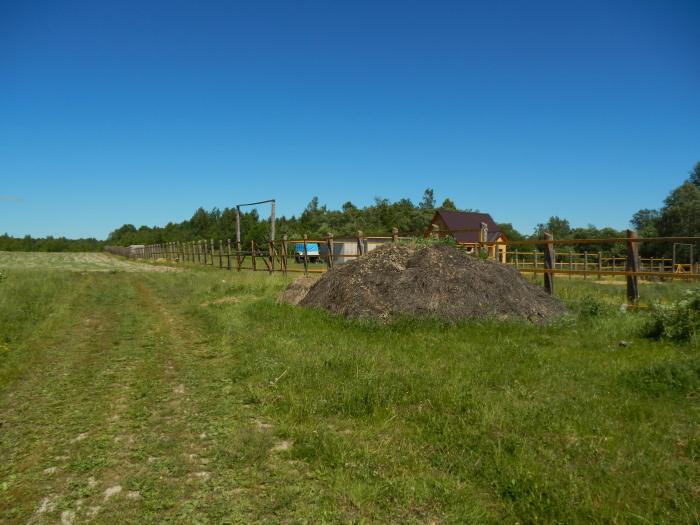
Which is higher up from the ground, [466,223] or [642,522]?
[466,223]

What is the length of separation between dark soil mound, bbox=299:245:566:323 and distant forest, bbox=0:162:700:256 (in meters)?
8.21

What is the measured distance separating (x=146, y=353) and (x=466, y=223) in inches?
1843

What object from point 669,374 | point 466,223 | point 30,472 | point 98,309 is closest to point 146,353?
point 30,472

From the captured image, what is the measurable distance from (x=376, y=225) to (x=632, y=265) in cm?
6665

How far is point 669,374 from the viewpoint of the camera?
4.65 m

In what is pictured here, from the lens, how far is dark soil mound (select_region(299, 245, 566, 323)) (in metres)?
8.20

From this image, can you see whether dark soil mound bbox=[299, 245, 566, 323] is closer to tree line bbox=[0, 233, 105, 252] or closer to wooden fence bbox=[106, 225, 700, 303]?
wooden fence bbox=[106, 225, 700, 303]

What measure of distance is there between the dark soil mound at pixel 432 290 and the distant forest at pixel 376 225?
8207 millimetres

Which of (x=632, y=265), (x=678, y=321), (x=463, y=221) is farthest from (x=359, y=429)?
(x=463, y=221)

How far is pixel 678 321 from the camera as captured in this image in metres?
6.51

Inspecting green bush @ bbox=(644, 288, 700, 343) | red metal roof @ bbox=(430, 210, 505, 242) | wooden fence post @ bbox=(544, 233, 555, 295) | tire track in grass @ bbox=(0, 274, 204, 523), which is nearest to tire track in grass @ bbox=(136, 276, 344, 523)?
tire track in grass @ bbox=(0, 274, 204, 523)

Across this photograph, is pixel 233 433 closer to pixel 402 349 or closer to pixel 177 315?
pixel 402 349

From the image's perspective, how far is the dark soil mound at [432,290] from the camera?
8.20m

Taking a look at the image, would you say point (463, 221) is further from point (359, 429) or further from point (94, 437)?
point (94, 437)
